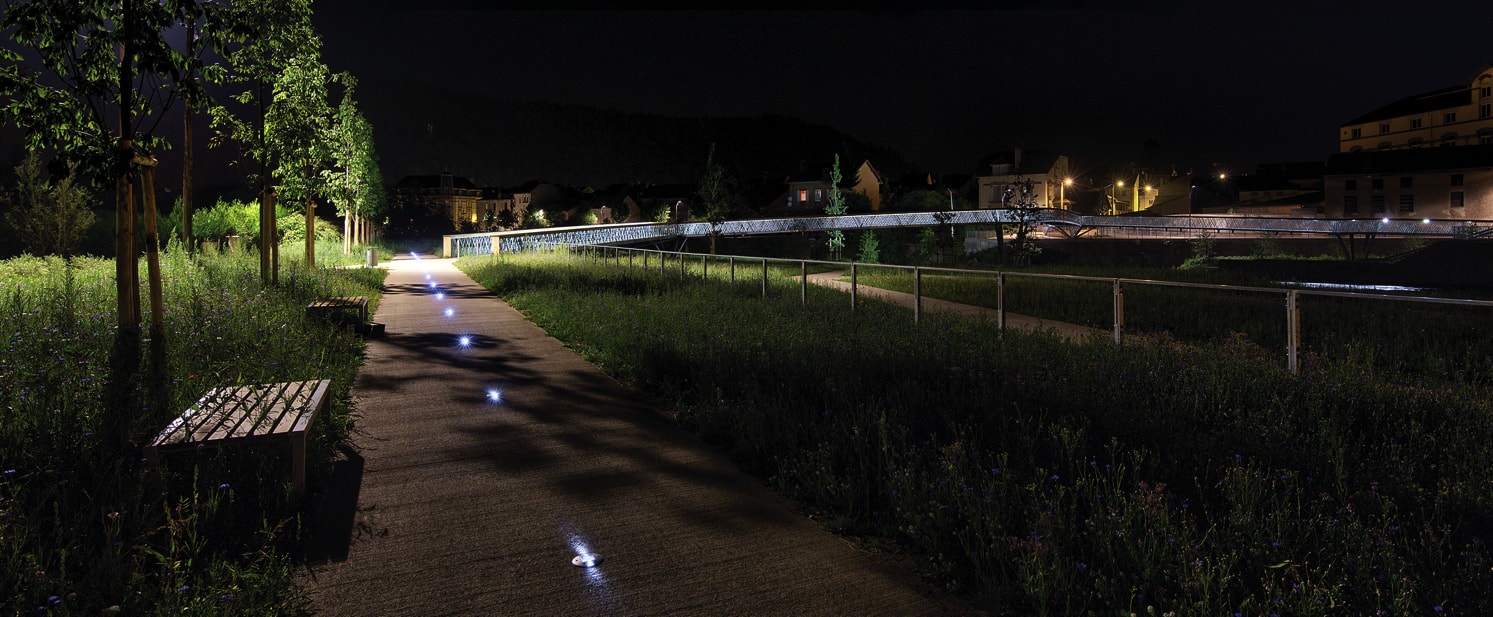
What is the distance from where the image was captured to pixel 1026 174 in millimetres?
101125

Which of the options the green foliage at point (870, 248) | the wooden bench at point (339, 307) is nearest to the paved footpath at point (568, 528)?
the wooden bench at point (339, 307)

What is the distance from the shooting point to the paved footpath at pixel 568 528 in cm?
392

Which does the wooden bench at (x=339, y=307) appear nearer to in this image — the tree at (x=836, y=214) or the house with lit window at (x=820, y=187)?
the tree at (x=836, y=214)

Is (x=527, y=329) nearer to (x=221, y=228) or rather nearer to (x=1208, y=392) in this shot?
(x=1208, y=392)

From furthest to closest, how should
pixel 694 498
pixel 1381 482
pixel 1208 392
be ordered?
pixel 1208 392 < pixel 694 498 < pixel 1381 482

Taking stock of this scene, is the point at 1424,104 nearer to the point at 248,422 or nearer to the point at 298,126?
the point at 298,126

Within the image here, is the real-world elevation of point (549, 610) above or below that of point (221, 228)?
below

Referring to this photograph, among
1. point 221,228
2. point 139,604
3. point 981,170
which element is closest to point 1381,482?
point 139,604

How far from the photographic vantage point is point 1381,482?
506 centimetres

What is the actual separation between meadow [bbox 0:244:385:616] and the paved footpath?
0.37 metres

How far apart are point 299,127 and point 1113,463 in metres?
17.4

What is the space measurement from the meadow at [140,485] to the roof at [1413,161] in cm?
8642

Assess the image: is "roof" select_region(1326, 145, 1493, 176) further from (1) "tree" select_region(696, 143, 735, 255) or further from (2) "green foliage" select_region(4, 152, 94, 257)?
(2) "green foliage" select_region(4, 152, 94, 257)

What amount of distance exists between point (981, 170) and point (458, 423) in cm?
10702
